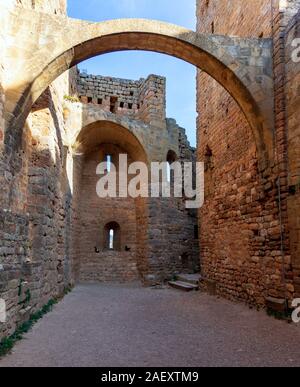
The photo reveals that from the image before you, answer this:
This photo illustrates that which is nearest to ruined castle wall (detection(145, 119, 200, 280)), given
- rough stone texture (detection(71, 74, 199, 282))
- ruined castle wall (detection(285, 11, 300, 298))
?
rough stone texture (detection(71, 74, 199, 282))

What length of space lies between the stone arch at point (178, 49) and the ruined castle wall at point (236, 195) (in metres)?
0.71

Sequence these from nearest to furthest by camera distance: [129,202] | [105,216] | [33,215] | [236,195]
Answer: [33,215], [236,195], [105,216], [129,202]

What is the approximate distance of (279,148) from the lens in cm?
554

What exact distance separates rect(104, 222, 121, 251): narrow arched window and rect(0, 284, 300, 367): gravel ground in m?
Answer: 5.39

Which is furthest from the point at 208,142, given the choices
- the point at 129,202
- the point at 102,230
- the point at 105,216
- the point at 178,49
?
the point at 102,230

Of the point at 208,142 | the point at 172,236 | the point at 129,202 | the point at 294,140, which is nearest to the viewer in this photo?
the point at 294,140

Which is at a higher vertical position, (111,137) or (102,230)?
A: (111,137)

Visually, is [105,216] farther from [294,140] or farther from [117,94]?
[294,140]

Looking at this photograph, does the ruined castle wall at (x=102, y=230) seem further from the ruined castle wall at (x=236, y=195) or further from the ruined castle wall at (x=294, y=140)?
the ruined castle wall at (x=294, y=140)

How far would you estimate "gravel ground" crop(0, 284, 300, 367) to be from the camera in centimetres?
338

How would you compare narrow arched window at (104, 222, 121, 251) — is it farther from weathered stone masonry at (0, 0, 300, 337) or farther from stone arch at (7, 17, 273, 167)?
stone arch at (7, 17, 273, 167)

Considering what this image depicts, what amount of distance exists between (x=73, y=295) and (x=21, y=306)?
3.60 meters

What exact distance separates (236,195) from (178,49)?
10.2 ft

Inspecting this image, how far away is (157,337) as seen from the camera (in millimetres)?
4293
